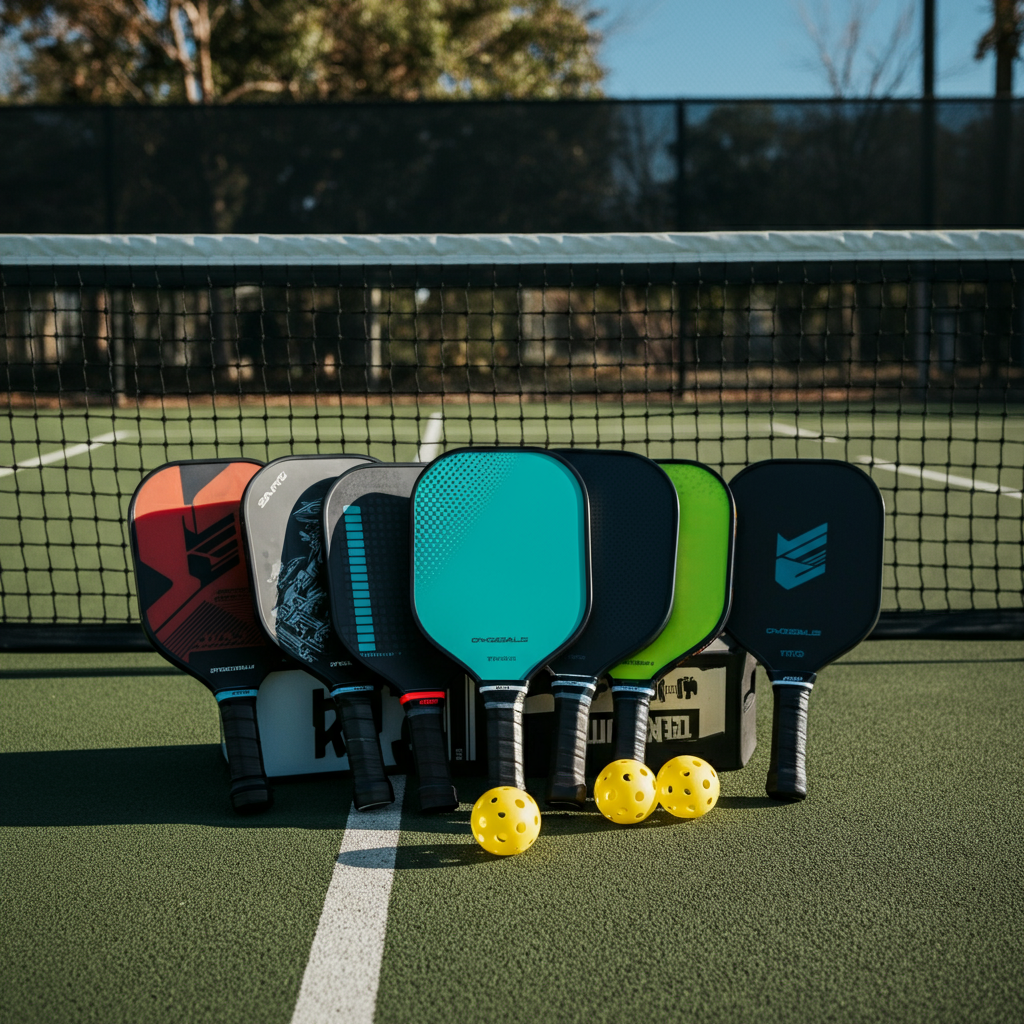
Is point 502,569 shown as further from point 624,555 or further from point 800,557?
point 800,557

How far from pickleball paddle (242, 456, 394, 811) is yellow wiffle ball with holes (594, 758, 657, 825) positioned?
0.47 meters

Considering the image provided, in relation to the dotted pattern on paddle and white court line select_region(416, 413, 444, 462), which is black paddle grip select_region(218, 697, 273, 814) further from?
white court line select_region(416, 413, 444, 462)

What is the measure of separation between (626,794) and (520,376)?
15.9 ft

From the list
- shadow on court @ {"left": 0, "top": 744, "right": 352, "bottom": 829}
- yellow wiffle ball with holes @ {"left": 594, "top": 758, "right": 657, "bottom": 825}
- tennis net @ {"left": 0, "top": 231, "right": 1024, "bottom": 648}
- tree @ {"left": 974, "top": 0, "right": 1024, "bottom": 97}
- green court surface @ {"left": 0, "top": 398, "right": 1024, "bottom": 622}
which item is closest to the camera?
yellow wiffle ball with holes @ {"left": 594, "top": 758, "right": 657, "bottom": 825}

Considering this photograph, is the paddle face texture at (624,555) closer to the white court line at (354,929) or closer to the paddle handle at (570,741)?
the paddle handle at (570,741)

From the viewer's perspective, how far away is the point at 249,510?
2357mm

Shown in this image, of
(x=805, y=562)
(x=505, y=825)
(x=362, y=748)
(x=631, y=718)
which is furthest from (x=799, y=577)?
(x=362, y=748)

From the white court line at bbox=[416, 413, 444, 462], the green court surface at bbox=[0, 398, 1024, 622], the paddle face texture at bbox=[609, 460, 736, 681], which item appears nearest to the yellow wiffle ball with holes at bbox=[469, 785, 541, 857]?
the paddle face texture at bbox=[609, 460, 736, 681]

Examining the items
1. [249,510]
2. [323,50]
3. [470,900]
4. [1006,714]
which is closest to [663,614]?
[470,900]

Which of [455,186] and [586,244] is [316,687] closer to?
[586,244]

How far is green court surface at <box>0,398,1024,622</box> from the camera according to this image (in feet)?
13.1

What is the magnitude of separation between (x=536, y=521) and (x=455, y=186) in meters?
10.3

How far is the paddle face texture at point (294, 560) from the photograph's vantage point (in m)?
2.28

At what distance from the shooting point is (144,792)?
232 cm
